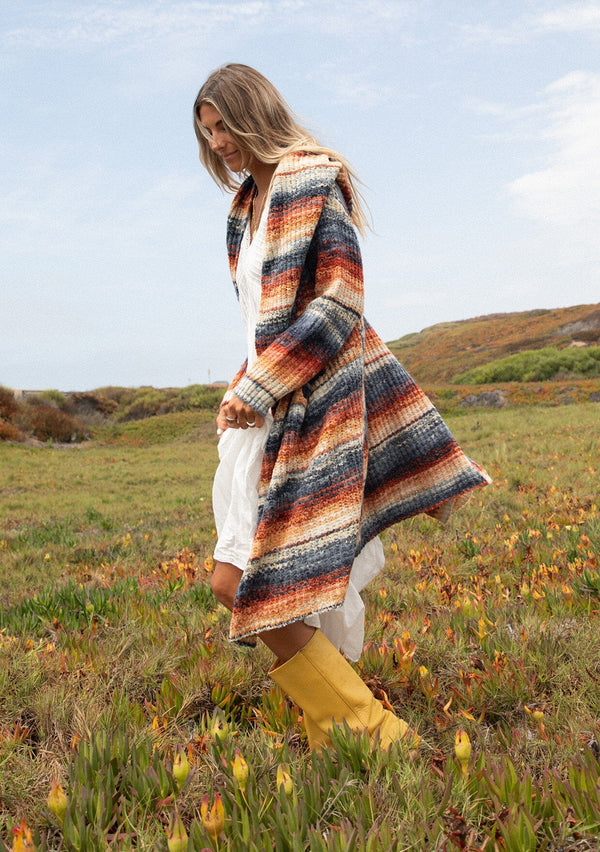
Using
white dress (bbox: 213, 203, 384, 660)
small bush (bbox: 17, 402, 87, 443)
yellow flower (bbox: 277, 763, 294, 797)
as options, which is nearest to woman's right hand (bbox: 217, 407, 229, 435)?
white dress (bbox: 213, 203, 384, 660)

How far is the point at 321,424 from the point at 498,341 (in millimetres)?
42212

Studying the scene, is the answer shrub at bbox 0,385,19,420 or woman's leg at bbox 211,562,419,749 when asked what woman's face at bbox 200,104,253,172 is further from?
shrub at bbox 0,385,19,420

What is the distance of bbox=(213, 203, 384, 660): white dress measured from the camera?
7.36ft

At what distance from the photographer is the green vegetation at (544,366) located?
2823 centimetres

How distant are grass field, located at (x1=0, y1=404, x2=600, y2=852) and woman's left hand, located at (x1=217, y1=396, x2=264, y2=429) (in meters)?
0.99

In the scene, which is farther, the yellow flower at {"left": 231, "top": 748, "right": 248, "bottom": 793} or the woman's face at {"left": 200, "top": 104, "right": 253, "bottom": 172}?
the woman's face at {"left": 200, "top": 104, "right": 253, "bottom": 172}

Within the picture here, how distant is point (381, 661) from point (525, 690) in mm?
594

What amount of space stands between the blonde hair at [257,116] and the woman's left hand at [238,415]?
3.11ft

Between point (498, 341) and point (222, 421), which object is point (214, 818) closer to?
point (222, 421)

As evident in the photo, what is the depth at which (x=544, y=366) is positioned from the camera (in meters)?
29.2

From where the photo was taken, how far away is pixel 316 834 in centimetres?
146

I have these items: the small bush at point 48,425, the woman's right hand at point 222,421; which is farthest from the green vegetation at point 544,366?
the woman's right hand at point 222,421

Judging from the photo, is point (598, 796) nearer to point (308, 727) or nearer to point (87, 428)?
point (308, 727)

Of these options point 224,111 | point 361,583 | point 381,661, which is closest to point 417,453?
point 361,583
